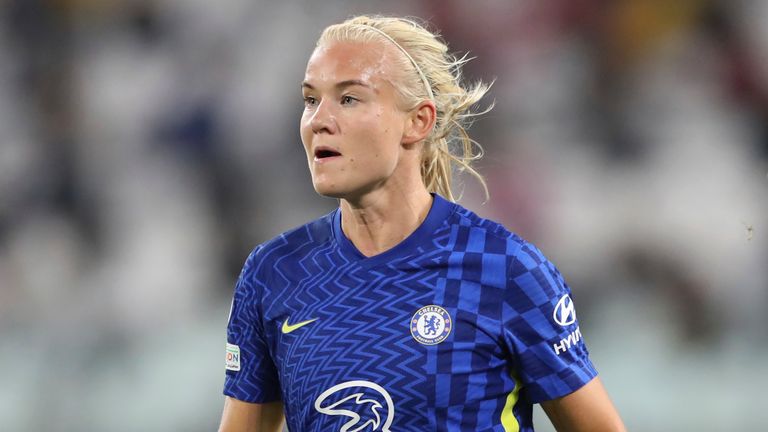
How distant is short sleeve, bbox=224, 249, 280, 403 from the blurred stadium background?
197cm

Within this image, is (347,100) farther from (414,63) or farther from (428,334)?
(428,334)

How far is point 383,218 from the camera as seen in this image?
2275 mm

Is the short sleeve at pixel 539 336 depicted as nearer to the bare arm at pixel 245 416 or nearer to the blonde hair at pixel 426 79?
the blonde hair at pixel 426 79

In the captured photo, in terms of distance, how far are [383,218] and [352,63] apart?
1.16 feet

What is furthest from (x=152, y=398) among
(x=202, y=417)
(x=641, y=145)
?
(x=641, y=145)

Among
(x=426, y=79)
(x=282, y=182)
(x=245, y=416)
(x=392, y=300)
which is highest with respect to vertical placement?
(x=282, y=182)

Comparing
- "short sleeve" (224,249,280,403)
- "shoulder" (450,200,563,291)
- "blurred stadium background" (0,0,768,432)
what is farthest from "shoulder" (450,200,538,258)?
"blurred stadium background" (0,0,768,432)

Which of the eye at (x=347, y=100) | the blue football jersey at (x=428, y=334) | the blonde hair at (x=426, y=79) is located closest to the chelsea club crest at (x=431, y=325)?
the blue football jersey at (x=428, y=334)

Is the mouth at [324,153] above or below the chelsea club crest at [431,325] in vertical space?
above

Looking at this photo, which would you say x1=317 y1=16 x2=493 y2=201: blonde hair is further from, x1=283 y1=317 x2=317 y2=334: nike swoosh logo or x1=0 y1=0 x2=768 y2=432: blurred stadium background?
x1=0 y1=0 x2=768 y2=432: blurred stadium background

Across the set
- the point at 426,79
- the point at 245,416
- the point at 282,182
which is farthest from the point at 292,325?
the point at 282,182

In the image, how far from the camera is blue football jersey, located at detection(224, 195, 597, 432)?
2082 mm

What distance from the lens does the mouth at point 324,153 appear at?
7.07ft

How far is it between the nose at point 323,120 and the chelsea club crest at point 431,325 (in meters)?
0.43
